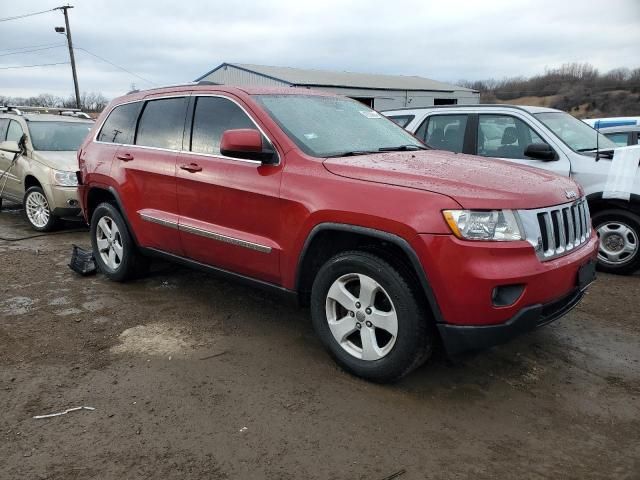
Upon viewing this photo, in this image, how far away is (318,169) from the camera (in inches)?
131

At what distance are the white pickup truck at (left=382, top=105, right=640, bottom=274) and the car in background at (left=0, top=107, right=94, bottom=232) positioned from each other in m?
4.81

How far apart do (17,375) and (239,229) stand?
5.56 ft

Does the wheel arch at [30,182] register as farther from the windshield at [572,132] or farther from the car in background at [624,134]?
the car in background at [624,134]

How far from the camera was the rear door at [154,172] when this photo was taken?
436 cm

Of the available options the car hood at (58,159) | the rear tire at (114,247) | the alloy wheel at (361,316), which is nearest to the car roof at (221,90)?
the rear tire at (114,247)

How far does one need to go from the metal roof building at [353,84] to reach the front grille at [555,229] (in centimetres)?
2498

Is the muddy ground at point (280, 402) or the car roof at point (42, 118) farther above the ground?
the car roof at point (42, 118)

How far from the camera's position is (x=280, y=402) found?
3.06m

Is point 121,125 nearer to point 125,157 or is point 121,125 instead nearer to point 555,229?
point 125,157

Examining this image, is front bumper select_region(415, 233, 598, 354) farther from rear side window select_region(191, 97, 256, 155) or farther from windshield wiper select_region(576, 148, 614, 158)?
windshield wiper select_region(576, 148, 614, 158)

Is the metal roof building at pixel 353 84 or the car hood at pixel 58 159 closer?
the car hood at pixel 58 159

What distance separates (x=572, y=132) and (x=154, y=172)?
4655 millimetres

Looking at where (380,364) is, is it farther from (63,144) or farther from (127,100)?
(63,144)

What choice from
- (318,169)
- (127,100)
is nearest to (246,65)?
(127,100)
